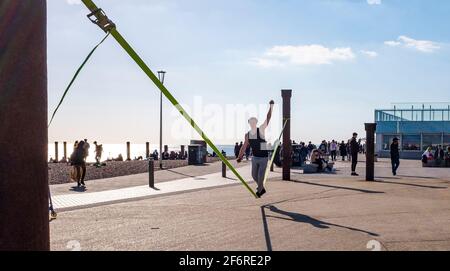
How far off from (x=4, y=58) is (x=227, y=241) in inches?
179

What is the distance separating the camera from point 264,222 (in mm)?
8188

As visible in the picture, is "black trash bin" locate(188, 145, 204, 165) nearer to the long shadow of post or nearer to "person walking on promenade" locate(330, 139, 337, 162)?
"person walking on promenade" locate(330, 139, 337, 162)

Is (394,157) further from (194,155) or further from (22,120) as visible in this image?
(22,120)

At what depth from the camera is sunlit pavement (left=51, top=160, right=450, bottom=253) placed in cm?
646

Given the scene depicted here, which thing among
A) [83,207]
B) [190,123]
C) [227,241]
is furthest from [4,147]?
[83,207]

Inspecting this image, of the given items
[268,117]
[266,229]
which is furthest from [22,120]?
[268,117]

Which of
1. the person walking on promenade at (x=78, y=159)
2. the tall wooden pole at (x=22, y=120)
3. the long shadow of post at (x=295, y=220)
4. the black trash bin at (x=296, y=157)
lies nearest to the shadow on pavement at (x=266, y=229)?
the long shadow of post at (x=295, y=220)

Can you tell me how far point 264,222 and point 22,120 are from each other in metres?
6.03

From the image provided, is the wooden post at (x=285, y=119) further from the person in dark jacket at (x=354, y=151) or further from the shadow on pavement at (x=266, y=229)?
the shadow on pavement at (x=266, y=229)

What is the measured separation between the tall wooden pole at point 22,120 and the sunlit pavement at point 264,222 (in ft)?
12.0

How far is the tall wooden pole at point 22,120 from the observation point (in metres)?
2.52

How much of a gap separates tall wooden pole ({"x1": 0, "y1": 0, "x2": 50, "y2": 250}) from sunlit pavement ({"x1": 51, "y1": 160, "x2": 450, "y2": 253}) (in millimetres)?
3658

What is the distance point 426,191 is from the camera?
13.5 meters
